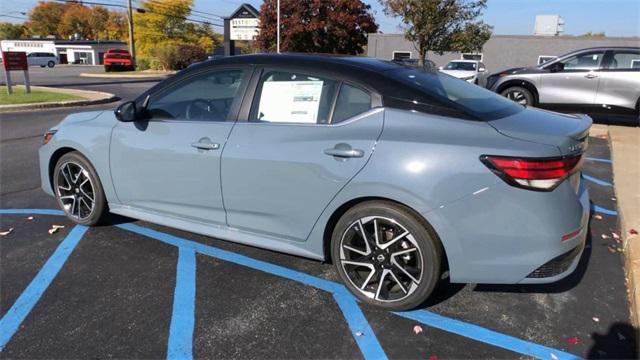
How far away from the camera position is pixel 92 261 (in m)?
3.86

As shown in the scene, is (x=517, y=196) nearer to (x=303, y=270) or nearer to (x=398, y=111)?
(x=398, y=111)

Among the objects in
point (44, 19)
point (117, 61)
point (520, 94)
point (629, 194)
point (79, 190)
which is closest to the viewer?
point (79, 190)

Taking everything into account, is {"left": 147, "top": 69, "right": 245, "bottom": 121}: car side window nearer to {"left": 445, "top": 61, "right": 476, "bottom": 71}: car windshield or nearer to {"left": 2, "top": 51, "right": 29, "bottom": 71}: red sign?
{"left": 2, "top": 51, "right": 29, "bottom": 71}: red sign

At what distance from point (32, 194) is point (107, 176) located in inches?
81.8

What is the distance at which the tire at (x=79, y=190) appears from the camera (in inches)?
171

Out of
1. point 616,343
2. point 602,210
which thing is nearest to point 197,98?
point 616,343

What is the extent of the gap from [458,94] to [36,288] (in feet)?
10.5

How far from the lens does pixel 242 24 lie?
132ft

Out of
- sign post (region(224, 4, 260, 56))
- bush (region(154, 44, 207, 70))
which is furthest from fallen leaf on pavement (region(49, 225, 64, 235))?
sign post (region(224, 4, 260, 56))

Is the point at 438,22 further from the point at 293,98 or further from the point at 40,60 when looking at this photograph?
the point at 40,60

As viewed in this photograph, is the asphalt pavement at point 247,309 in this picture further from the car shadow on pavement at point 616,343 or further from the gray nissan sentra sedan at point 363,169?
the gray nissan sentra sedan at point 363,169

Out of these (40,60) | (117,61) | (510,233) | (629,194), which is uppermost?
(40,60)

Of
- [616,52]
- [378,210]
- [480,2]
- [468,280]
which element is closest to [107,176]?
[378,210]

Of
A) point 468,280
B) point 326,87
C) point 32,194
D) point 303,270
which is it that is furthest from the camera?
point 32,194
